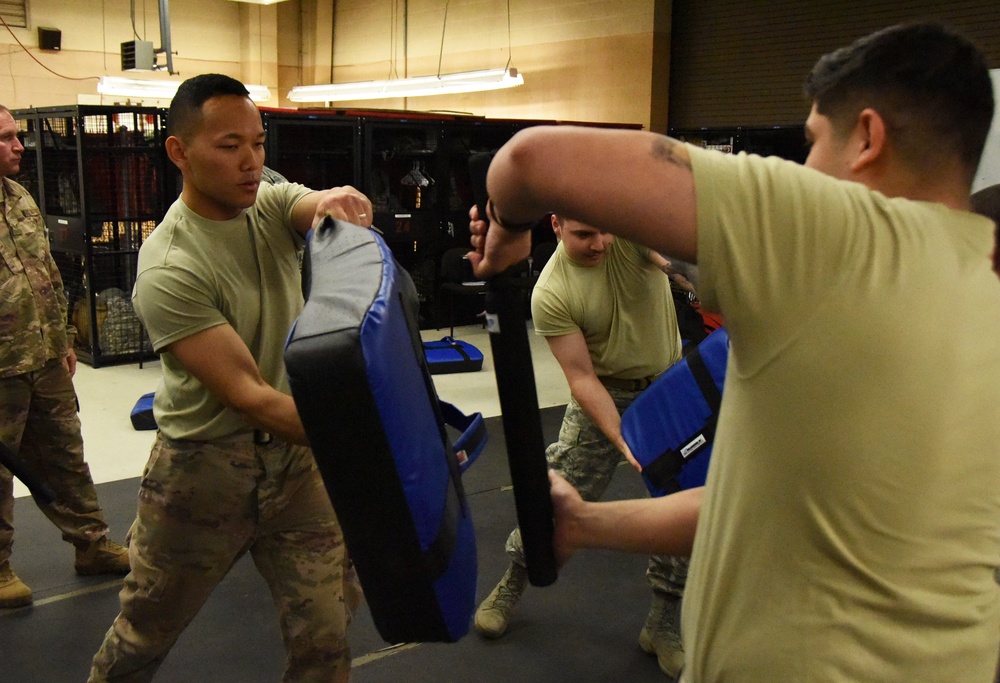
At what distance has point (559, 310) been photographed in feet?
10.2

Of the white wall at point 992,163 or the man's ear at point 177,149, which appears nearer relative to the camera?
the man's ear at point 177,149

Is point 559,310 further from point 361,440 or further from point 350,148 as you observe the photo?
point 350,148

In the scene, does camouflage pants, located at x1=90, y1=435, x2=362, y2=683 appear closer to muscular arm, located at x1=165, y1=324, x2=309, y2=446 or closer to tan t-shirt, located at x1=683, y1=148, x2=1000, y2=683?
muscular arm, located at x1=165, y1=324, x2=309, y2=446

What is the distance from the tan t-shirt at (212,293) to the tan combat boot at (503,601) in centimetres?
145

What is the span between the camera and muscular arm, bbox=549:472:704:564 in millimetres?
1299

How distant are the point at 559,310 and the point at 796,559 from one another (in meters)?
2.12

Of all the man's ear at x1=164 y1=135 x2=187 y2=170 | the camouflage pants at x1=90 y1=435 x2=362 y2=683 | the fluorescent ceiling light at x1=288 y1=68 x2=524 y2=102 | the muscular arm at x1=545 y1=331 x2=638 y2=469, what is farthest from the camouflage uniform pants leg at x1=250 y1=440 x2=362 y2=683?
the fluorescent ceiling light at x1=288 y1=68 x2=524 y2=102

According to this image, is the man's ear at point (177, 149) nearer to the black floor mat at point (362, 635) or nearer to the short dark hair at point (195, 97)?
the short dark hair at point (195, 97)

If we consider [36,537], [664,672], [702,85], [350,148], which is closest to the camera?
[664,672]

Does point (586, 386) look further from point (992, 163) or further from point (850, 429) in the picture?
point (992, 163)

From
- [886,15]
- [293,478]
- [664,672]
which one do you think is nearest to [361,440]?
[293,478]

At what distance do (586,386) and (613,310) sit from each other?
32 cm

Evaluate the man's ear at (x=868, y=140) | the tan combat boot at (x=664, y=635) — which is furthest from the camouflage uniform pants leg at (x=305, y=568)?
the man's ear at (x=868, y=140)

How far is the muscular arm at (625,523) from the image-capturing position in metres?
1.30
